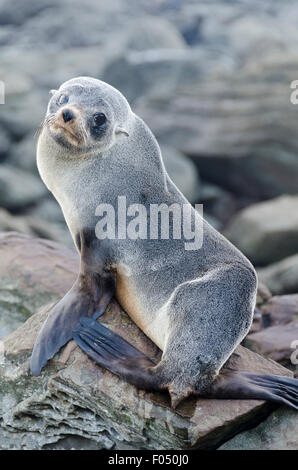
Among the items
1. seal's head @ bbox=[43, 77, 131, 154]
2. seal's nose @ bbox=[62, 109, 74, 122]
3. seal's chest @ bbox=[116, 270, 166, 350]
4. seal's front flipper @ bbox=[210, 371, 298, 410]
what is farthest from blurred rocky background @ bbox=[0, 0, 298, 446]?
seal's nose @ bbox=[62, 109, 74, 122]

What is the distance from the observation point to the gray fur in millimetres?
4535

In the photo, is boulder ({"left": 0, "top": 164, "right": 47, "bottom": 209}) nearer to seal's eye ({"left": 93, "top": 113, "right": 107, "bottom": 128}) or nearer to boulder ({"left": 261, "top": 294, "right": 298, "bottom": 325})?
boulder ({"left": 261, "top": 294, "right": 298, "bottom": 325})

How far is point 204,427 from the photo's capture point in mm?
4277

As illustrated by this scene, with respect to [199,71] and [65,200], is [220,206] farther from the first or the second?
[65,200]

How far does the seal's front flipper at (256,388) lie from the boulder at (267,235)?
246 inches

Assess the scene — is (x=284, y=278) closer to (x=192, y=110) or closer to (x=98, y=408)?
(x=98, y=408)

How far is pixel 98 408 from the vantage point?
4582 millimetres

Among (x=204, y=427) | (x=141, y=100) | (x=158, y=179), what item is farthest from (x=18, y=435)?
(x=141, y=100)

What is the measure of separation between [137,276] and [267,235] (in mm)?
6171

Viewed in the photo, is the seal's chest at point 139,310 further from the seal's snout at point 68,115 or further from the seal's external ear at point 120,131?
the seal's snout at point 68,115

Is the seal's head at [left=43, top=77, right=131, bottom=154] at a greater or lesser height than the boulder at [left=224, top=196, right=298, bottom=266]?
greater

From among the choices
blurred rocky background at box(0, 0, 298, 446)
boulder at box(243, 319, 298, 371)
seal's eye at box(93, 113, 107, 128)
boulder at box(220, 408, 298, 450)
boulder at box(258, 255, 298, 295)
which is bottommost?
blurred rocky background at box(0, 0, 298, 446)

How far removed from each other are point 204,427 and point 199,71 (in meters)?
14.6

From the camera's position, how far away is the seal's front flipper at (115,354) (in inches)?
177
